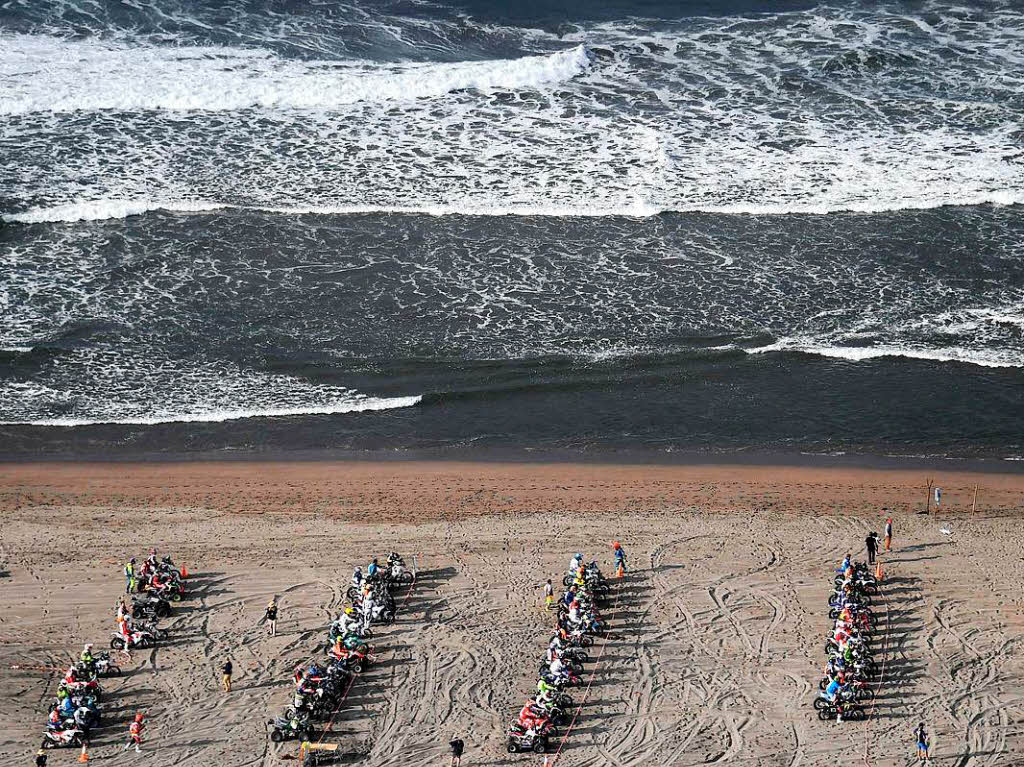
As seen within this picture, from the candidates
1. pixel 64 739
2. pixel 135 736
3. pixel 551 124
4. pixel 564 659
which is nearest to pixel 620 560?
pixel 564 659

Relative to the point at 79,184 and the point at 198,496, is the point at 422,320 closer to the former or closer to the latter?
the point at 198,496

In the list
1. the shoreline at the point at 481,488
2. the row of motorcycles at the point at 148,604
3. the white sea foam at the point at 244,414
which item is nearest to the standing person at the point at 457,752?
the row of motorcycles at the point at 148,604

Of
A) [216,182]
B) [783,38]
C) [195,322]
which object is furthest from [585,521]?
[783,38]

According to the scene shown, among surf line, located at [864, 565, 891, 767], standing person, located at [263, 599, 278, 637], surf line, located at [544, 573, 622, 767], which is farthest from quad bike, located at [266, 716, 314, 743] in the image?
surf line, located at [864, 565, 891, 767]

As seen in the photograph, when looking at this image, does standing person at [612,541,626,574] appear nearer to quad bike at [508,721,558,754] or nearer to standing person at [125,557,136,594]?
quad bike at [508,721,558,754]

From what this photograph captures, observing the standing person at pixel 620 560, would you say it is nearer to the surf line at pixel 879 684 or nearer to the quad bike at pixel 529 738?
the quad bike at pixel 529 738

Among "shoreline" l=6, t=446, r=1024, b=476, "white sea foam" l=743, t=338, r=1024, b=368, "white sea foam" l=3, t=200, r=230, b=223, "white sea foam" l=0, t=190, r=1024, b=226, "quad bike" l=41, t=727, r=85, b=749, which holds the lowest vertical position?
"quad bike" l=41, t=727, r=85, b=749
